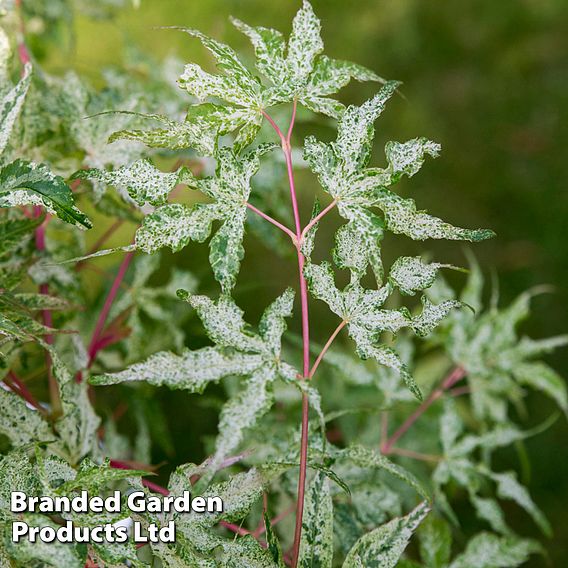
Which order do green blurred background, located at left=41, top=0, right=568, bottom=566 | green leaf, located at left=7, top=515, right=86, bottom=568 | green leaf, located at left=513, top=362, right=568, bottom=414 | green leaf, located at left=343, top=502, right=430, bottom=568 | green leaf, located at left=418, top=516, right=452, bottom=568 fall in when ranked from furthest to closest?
green blurred background, located at left=41, top=0, right=568, bottom=566, green leaf, located at left=513, top=362, right=568, bottom=414, green leaf, located at left=418, top=516, right=452, bottom=568, green leaf, located at left=343, top=502, right=430, bottom=568, green leaf, located at left=7, top=515, right=86, bottom=568

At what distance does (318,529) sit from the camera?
0.61m

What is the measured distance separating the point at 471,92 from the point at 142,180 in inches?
70.8

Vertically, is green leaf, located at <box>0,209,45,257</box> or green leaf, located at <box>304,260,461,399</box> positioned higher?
green leaf, located at <box>0,209,45,257</box>

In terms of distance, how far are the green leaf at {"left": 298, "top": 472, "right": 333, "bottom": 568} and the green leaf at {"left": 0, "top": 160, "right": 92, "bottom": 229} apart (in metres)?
0.32

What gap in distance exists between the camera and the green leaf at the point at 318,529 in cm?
61

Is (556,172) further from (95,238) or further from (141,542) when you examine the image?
(141,542)

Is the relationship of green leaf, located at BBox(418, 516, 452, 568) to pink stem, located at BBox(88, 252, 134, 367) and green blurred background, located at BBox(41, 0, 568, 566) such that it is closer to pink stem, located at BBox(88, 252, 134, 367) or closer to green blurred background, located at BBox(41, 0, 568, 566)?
pink stem, located at BBox(88, 252, 134, 367)

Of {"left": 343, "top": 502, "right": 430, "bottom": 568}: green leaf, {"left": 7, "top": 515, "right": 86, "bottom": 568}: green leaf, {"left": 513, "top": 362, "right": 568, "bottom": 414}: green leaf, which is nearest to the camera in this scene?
{"left": 7, "top": 515, "right": 86, "bottom": 568}: green leaf

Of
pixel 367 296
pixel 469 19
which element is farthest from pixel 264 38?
pixel 469 19

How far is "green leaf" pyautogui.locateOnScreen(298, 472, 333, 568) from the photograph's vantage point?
611 mm

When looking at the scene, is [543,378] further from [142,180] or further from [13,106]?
[13,106]

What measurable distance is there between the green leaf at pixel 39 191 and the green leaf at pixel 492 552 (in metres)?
0.58

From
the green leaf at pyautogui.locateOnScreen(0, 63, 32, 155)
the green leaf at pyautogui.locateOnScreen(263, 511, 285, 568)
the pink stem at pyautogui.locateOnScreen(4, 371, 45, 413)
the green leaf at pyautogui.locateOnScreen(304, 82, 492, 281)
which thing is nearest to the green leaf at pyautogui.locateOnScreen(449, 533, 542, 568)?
the green leaf at pyautogui.locateOnScreen(263, 511, 285, 568)

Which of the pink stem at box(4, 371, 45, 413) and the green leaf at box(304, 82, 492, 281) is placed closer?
the green leaf at box(304, 82, 492, 281)
